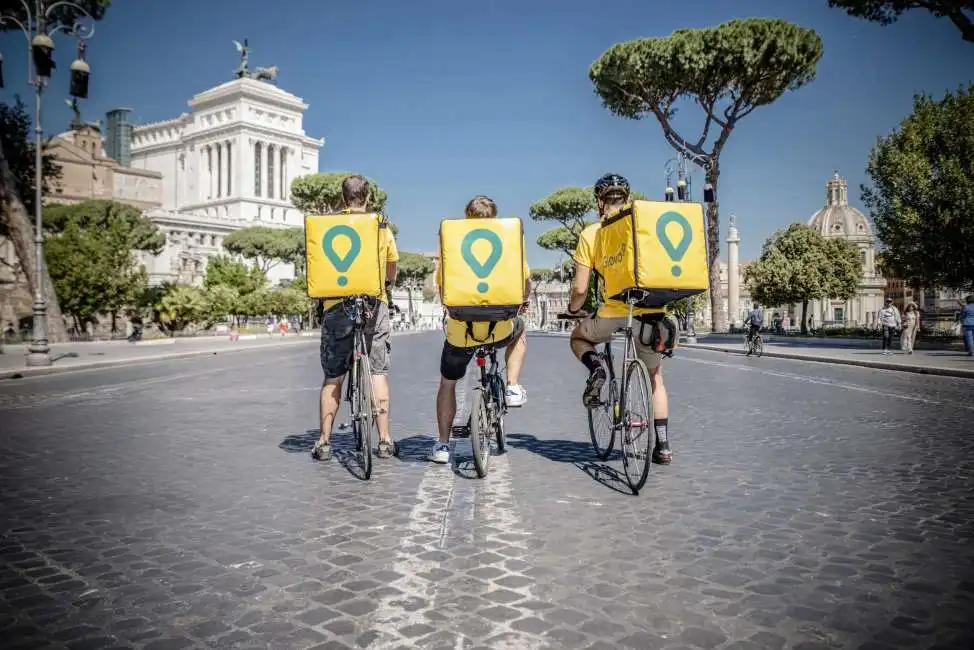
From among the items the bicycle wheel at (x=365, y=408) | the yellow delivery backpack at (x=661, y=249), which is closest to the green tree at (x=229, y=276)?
the bicycle wheel at (x=365, y=408)

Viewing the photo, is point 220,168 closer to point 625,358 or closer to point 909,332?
point 909,332

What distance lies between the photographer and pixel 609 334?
5.25 meters

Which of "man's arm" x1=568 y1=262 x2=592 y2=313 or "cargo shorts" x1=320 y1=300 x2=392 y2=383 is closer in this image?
"man's arm" x1=568 y1=262 x2=592 y2=313

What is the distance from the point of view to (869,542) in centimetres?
366

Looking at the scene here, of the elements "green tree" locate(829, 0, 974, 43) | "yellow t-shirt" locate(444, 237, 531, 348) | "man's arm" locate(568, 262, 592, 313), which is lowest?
"yellow t-shirt" locate(444, 237, 531, 348)

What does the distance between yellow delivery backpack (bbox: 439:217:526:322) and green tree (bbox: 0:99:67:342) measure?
1935 cm

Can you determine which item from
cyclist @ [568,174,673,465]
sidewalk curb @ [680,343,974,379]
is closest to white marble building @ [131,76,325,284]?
sidewalk curb @ [680,343,974,379]

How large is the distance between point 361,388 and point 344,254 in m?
0.91

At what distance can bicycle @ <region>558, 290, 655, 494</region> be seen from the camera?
4621 mm

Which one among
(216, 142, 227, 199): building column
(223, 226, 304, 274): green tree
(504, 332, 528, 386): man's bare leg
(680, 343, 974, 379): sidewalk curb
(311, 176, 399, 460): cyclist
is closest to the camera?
(311, 176, 399, 460): cyclist

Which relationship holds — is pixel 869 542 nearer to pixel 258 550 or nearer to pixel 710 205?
pixel 258 550

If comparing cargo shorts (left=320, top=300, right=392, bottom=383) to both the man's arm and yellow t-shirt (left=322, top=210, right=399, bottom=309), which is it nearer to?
yellow t-shirt (left=322, top=210, right=399, bottom=309)

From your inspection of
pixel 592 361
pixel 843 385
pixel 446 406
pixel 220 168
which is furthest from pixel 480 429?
pixel 220 168

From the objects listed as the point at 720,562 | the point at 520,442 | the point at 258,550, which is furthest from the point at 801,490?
the point at 258,550
